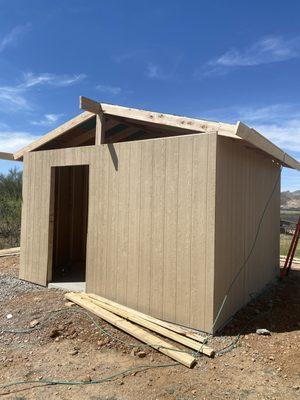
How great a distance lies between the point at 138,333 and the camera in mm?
4613

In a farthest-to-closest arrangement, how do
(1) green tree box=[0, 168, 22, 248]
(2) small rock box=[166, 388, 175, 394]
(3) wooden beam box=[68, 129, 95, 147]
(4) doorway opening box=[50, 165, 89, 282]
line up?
(1) green tree box=[0, 168, 22, 248], (4) doorway opening box=[50, 165, 89, 282], (3) wooden beam box=[68, 129, 95, 147], (2) small rock box=[166, 388, 175, 394]

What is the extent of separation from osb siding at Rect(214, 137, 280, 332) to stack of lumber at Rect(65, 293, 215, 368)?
22.2 inches

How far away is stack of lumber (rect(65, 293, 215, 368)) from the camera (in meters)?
4.18

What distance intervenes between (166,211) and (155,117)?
1.42 meters

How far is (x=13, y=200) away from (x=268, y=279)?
11129 mm

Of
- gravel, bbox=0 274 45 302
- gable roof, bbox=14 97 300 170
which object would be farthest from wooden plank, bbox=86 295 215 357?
gable roof, bbox=14 97 300 170

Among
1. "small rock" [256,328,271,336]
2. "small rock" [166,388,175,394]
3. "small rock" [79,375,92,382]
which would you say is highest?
"small rock" [256,328,271,336]

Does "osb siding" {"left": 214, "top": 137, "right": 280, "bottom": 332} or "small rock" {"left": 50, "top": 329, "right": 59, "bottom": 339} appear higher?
"osb siding" {"left": 214, "top": 137, "right": 280, "bottom": 332}

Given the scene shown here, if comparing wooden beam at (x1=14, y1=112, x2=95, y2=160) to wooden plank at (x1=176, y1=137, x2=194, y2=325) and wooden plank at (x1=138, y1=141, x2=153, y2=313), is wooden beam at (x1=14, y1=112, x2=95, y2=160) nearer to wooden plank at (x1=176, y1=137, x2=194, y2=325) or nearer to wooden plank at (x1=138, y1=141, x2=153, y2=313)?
wooden plank at (x1=138, y1=141, x2=153, y2=313)

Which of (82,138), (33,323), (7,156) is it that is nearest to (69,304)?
(33,323)

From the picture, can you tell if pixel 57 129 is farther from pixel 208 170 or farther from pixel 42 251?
pixel 208 170

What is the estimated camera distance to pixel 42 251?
7.00 m

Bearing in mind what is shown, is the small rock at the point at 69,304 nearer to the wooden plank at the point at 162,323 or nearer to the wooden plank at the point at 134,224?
the wooden plank at the point at 162,323

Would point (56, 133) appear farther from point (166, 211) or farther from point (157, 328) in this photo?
point (157, 328)
